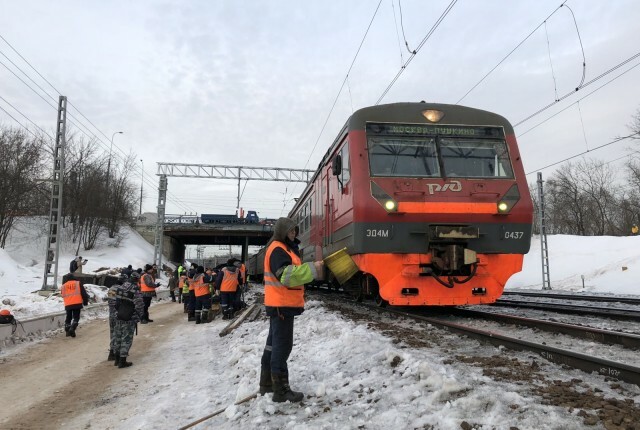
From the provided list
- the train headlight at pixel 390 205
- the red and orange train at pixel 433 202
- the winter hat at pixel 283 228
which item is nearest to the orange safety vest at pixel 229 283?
the red and orange train at pixel 433 202

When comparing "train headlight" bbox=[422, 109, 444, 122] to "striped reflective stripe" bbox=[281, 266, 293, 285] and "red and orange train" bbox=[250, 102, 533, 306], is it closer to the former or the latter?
"red and orange train" bbox=[250, 102, 533, 306]

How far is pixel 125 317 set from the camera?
24.4ft

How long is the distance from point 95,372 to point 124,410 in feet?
7.91

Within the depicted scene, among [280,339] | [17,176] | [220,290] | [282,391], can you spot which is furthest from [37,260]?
[282,391]

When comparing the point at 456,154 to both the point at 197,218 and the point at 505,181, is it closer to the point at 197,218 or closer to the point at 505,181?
the point at 505,181

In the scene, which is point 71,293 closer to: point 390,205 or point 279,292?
point 390,205

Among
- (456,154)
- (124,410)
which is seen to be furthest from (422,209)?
(124,410)

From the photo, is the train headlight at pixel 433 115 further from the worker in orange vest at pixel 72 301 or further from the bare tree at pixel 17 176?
the bare tree at pixel 17 176

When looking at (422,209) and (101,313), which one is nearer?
(422,209)

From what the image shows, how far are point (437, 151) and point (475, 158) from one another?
699 millimetres

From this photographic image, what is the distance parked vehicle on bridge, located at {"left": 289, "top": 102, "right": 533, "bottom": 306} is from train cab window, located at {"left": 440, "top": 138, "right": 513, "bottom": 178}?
2cm

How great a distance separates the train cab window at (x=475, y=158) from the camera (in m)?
7.75

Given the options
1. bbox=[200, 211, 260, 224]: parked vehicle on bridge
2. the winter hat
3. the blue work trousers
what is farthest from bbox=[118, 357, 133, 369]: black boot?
bbox=[200, 211, 260, 224]: parked vehicle on bridge

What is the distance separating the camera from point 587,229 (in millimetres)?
52031
